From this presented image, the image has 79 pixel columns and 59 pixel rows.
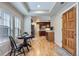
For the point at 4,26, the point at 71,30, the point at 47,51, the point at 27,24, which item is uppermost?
the point at 27,24

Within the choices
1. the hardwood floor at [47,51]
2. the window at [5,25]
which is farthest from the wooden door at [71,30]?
the window at [5,25]

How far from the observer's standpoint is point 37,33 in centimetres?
1827

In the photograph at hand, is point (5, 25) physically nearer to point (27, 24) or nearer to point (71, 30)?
point (71, 30)

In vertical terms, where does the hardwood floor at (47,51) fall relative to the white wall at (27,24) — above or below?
below

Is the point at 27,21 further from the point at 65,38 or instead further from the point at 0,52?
the point at 0,52

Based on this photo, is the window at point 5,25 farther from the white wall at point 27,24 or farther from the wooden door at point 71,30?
the white wall at point 27,24

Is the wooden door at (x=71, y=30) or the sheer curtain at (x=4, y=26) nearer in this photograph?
the wooden door at (x=71, y=30)

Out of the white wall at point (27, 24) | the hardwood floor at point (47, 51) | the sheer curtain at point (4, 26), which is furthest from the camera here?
the white wall at point (27, 24)

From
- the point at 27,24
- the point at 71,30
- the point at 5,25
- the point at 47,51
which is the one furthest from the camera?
the point at 27,24

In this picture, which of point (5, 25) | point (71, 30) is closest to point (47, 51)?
point (71, 30)

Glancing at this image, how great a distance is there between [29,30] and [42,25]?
7.56 metres

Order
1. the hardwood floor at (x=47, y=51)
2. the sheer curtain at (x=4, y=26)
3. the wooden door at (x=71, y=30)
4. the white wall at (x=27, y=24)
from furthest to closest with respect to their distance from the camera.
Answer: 1. the white wall at (x=27, y=24)
2. the hardwood floor at (x=47, y=51)
3. the sheer curtain at (x=4, y=26)
4. the wooden door at (x=71, y=30)

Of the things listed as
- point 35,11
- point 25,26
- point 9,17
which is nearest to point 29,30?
point 25,26

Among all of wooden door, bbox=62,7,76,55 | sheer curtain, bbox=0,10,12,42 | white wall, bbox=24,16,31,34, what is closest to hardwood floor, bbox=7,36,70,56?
wooden door, bbox=62,7,76,55
